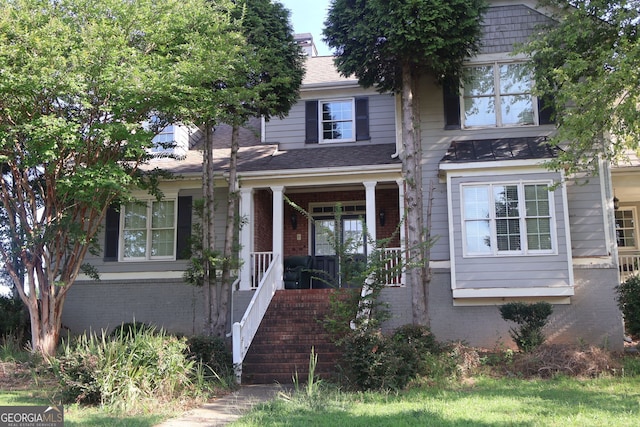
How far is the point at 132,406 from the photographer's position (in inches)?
293

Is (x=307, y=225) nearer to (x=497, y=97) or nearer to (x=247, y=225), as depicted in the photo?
(x=247, y=225)

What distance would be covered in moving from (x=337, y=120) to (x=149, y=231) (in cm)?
574

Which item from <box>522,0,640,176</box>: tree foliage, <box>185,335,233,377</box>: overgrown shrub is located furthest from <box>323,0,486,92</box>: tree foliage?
<box>185,335,233,377</box>: overgrown shrub

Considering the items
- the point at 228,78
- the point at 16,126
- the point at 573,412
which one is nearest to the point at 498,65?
the point at 228,78

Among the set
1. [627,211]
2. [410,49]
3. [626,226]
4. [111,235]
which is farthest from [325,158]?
[626,226]

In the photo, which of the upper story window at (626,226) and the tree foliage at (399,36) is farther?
the upper story window at (626,226)

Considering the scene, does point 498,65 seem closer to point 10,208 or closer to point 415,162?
point 415,162

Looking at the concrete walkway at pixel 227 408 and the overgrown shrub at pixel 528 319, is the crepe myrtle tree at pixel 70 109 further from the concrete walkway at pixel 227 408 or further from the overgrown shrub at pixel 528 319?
the overgrown shrub at pixel 528 319

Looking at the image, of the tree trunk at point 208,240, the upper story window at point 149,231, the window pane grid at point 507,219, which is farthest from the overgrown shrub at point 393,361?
the upper story window at point 149,231

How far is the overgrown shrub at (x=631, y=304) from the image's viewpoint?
10430mm

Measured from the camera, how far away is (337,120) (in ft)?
51.2

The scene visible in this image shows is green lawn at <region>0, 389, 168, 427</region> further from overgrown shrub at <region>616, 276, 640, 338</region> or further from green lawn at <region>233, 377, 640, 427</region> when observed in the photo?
overgrown shrub at <region>616, 276, 640, 338</region>

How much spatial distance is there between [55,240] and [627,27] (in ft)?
38.2

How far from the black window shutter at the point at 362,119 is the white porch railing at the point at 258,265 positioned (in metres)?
4.07
